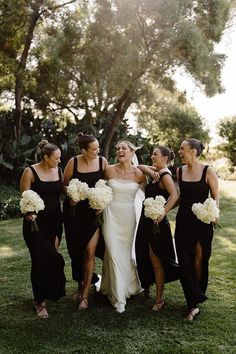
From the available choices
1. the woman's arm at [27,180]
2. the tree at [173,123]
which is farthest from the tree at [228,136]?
the woman's arm at [27,180]

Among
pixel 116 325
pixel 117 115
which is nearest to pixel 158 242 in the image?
pixel 116 325

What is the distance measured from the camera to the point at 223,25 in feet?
59.1

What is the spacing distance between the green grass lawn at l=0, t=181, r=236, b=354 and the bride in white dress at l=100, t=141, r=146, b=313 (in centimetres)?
29

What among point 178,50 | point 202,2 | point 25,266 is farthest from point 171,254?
point 202,2

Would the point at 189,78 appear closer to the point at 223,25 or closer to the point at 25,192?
the point at 223,25

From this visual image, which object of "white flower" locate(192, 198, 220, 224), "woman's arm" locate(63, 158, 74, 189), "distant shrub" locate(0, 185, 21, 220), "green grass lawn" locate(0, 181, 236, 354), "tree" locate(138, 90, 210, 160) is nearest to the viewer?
"green grass lawn" locate(0, 181, 236, 354)

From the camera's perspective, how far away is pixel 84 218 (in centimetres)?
553

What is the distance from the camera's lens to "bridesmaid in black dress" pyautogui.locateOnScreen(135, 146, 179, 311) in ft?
17.5

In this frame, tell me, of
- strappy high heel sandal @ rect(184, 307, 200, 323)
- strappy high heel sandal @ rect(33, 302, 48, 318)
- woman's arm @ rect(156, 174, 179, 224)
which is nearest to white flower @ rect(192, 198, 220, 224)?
woman's arm @ rect(156, 174, 179, 224)

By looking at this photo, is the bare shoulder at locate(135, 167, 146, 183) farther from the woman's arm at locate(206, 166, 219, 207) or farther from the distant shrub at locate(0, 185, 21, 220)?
the distant shrub at locate(0, 185, 21, 220)

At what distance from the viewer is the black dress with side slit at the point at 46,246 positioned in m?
5.20

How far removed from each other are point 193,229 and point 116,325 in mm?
1400

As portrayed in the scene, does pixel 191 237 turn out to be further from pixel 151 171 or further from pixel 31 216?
pixel 31 216

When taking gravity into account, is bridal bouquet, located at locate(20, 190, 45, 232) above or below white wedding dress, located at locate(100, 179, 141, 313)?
above
